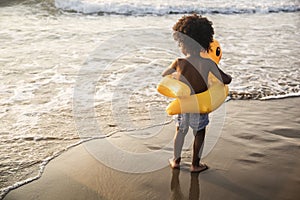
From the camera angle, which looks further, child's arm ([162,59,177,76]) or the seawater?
the seawater

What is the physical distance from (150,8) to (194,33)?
506 inches

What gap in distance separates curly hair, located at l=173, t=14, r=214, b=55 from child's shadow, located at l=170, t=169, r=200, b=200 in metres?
1.08

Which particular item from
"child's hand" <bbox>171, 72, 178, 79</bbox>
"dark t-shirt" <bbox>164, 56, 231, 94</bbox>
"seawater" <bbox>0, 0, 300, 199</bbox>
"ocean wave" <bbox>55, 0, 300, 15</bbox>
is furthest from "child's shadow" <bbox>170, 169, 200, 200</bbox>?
"ocean wave" <bbox>55, 0, 300, 15</bbox>

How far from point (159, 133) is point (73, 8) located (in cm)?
1252

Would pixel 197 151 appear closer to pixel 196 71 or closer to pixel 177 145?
pixel 177 145

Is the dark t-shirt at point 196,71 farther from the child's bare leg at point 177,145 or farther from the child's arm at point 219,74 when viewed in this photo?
the child's bare leg at point 177,145

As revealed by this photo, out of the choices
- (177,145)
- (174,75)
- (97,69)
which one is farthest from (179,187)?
(97,69)

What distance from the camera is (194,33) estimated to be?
108 inches

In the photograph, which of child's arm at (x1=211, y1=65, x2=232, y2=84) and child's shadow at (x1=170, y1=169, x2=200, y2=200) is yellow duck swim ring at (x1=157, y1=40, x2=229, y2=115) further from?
child's shadow at (x1=170, y1=169, x2=200, y2=200)

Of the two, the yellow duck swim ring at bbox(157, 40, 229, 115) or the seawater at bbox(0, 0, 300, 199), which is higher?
the yellow duck swim ring at bbox(157, 40, 229, 115)

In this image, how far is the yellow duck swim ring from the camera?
2871 mm

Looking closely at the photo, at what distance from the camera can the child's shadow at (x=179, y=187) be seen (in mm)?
2754

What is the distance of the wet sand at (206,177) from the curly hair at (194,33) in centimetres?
111

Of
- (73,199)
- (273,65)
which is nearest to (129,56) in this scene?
(273,65)
